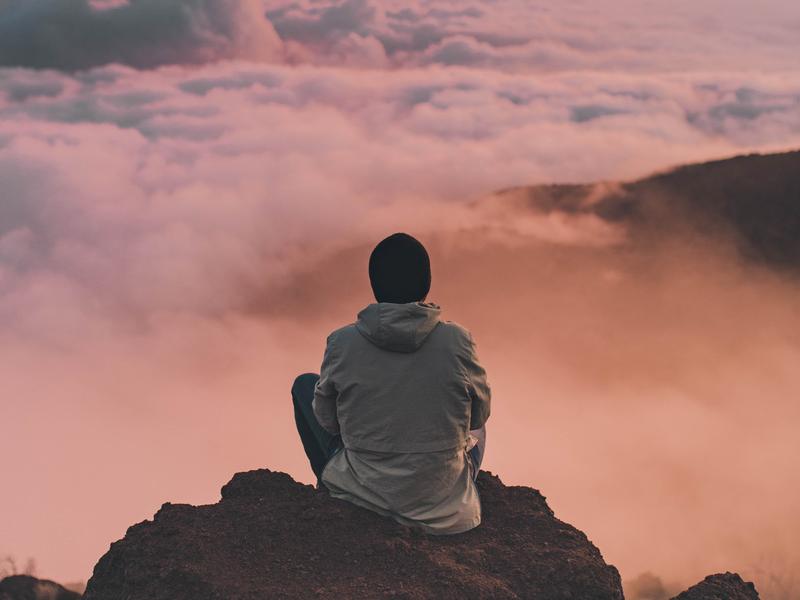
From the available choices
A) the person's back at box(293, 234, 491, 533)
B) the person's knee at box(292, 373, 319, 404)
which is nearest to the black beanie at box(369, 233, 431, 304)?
the person's back at box(293, 234, 491, 533)

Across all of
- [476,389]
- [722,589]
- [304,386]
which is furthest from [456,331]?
[722,589]

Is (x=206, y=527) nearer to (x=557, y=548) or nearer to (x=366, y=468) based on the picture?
(x=366, y=468)

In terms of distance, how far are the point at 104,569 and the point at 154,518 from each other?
48 centimetres

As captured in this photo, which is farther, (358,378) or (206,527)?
(206,527)

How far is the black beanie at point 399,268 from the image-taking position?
20.4ft

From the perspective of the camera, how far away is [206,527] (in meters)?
6.75

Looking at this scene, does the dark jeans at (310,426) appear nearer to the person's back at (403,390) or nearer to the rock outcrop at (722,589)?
the person's back at (403,390)

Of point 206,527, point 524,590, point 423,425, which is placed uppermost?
point 423,425

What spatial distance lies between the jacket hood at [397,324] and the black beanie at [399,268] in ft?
0.25

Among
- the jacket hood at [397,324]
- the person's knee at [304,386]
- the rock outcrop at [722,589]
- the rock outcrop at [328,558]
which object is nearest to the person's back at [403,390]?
the jacket hood at [397,324]

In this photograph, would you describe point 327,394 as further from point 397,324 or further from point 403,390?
point 397,324

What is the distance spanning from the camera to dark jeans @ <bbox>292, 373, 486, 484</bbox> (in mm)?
6957

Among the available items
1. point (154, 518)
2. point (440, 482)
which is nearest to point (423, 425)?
point (440, 482)

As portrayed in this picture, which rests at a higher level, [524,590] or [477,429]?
[477,429]
